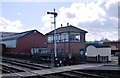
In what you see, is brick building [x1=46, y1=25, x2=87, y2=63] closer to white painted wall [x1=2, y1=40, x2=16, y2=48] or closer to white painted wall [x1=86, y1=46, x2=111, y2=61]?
white painted wall [x1=86, y1=46, x2=111, y2=61]

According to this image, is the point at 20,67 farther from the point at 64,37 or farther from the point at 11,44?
the point at 11,44

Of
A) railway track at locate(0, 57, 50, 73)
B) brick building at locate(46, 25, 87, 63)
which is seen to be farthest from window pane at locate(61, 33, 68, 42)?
railway track at locate(0, 57, 50, 73)

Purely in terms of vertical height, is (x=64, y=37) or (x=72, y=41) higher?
(x=64, y=37)

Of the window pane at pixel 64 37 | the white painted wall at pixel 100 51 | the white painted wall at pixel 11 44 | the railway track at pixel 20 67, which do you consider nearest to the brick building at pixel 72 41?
the window pane at pixel 64 37

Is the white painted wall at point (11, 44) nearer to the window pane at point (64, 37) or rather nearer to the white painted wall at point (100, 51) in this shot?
the window pane at point (64, 37)

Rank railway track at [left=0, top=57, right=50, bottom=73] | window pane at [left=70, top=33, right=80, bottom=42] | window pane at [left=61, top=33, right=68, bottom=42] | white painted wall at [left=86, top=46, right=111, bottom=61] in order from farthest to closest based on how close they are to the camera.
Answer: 1. window pane at [left=61, top=33, right=68, bottom=42]
2. window pane at [left=70, top=33, right=80, bottom=42]
3. white painted wall at [left=86, top=46, right=111, bottom=61]
4. railway track at [left=0, top=57, right=50, bottom=73]

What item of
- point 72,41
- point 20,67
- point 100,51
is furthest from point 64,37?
point 20,67

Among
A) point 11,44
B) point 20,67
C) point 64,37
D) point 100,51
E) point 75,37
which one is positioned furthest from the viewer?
point 11,44

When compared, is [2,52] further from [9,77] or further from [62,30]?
[9,77]

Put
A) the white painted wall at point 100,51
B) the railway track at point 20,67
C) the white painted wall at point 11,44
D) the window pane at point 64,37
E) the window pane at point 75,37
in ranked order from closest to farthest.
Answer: the railway track at point 20,67
the white painted wall at point 100,51
the window pane at point 75,37
the window pane at point 64,37
the white painted wall at point 11,44

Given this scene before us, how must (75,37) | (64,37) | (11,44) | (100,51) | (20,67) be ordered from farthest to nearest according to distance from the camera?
(11,44) → (64,37) → (75,37) → (100,51) → (20,67)

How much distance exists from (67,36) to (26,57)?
6.79m

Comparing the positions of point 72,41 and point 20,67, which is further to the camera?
point 72,41

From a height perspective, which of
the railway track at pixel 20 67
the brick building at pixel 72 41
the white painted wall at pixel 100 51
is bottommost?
the railway track at pixel 20 67
